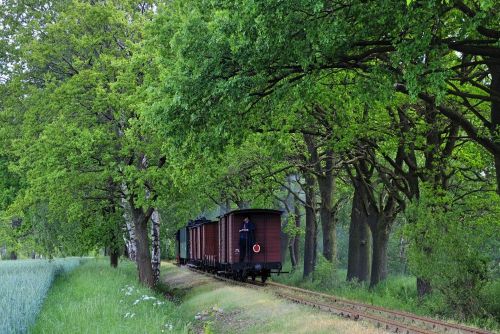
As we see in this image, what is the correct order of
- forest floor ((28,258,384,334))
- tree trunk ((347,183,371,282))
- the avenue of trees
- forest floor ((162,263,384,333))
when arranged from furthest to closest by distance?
tree trunk ((347,183,371,282)) → forest floor ((162,263,384,333)) → forest floor ((28,258,384,334)) → the avenue of trees

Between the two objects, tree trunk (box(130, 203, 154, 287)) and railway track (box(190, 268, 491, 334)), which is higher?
tree trunk (box(130, 203, 154, 287))

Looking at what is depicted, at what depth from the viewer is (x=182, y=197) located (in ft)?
73.2

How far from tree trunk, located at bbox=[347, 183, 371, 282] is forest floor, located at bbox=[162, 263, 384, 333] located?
7709mm

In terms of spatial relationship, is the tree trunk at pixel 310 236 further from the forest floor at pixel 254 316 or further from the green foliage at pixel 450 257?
the green foliage at pixel 450 257

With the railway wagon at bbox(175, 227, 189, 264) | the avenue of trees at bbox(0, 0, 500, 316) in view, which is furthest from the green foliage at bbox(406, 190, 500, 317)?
the railway wagon at bbox(175, 227, 189, 264)

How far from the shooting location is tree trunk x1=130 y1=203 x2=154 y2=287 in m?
23.7

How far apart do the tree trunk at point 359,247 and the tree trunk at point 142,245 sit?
943 cm

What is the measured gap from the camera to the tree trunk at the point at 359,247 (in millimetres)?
26609

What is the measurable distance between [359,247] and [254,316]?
1318 centimetres

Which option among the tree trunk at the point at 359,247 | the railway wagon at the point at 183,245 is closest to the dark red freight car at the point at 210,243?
the tree trunk at the point at 359,247

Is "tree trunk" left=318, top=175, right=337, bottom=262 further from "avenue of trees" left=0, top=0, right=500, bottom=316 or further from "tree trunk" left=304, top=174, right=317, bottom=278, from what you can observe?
"tree trunk" left=304, top=174, right=317, bottom=278

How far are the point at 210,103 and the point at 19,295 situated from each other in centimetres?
642

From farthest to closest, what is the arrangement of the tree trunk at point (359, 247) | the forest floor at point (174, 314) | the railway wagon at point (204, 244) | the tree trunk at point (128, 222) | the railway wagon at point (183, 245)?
the railway wagon at point (183, 245), the railway wagon at point (204, 244), the tree trunk at point (128, 222), the tree trunk at point (359, 247), the forest floor at point (174, 314)

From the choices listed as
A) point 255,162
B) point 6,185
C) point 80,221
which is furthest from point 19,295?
point 6,185
